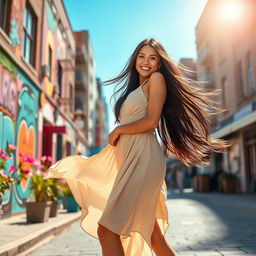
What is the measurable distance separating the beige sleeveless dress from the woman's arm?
64 mm

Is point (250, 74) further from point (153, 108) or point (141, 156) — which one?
point (141, 156)

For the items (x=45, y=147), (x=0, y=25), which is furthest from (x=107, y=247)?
(x=45, y=147)

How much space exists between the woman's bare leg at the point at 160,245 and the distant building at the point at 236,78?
13502mm

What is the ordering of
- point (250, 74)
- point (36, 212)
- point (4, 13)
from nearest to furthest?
point (36, 212) → point (4, 13) → point (250, 74)

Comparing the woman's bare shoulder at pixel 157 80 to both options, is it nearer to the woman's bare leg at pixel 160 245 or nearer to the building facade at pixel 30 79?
the woman's bare leg at pixel 160 245

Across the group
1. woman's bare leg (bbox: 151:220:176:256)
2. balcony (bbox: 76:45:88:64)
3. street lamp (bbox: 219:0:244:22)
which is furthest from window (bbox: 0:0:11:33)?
balcony (bbox: 76:45:88:64)

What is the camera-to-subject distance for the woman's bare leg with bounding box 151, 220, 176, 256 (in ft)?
8.43

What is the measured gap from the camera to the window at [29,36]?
10.6 metres

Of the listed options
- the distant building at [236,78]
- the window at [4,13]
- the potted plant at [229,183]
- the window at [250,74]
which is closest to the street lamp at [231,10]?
the distant building at [236,78]

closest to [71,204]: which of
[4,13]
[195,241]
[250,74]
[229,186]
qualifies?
[4,13]

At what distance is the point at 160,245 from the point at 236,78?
1999cm

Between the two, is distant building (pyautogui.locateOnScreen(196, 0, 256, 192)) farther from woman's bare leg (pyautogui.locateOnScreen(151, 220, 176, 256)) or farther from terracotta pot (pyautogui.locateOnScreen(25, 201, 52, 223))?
woman's bare leg (pyautogui.locateOnScreen(151, 220, 176, 256))

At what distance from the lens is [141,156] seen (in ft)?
8.09

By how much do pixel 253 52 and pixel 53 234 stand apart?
1513 centimetres
